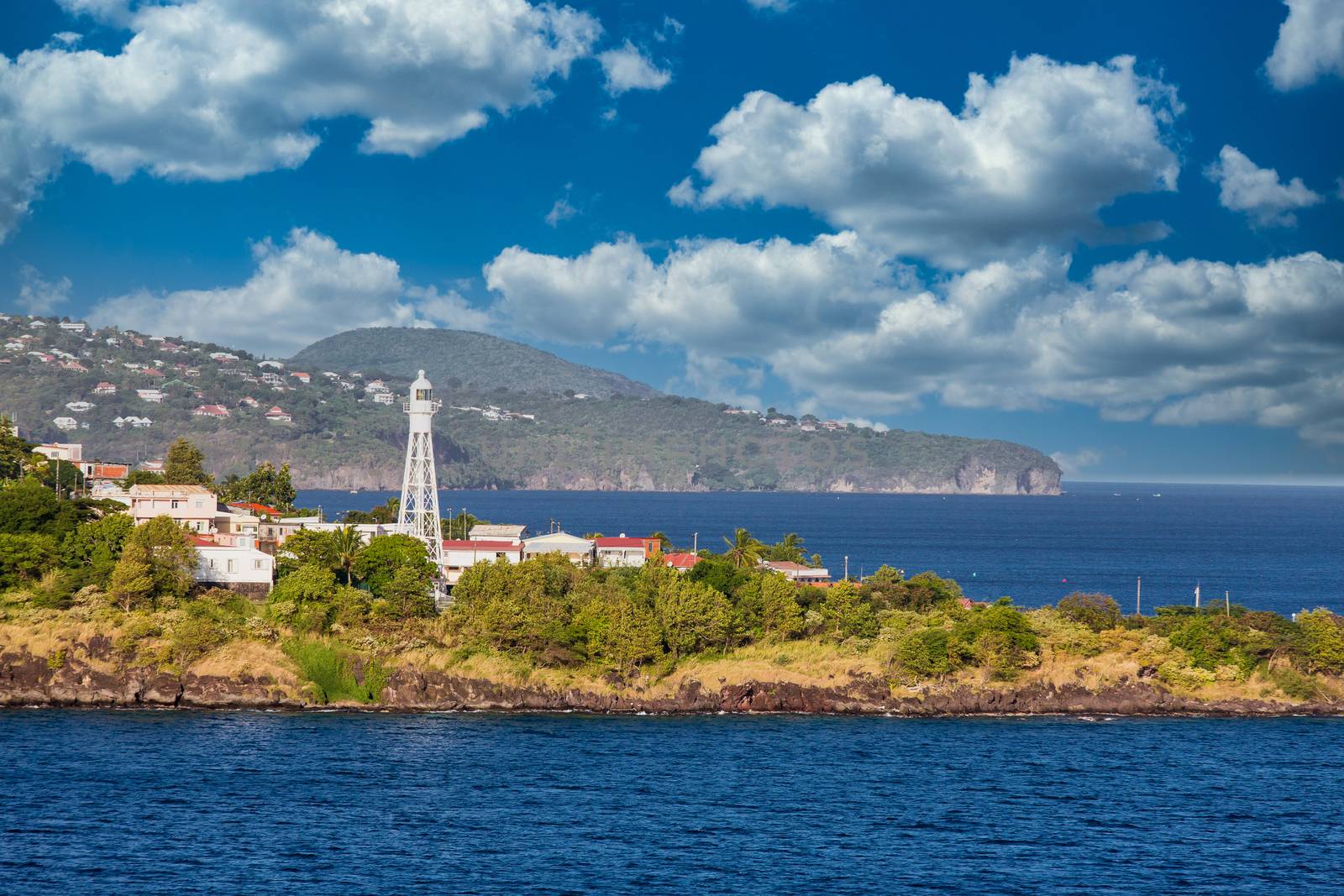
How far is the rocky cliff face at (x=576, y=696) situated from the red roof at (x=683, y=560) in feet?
74.2

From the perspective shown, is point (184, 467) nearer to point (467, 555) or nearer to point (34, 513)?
point (34, 513)

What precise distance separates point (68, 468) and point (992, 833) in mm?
84297

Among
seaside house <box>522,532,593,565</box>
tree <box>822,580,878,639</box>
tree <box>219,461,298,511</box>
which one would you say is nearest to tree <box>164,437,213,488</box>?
tree <box>219,461,298,511</box>

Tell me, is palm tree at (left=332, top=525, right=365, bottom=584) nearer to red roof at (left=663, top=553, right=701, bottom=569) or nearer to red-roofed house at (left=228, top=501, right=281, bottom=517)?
red-roofed house at (left=228, top=501, right=281, bottom=517)

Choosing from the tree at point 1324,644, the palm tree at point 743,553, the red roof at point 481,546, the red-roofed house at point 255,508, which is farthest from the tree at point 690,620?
the red-roofed house at point 255,508

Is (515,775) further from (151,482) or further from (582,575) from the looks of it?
(151,482)

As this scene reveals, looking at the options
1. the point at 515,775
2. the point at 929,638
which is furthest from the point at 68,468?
the point at 929,638

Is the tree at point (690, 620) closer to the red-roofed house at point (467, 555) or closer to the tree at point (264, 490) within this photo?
the red-roofed house at point (467, 555)

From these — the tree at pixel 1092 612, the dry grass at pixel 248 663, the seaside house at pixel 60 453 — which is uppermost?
the seaside house at pixel 60 453

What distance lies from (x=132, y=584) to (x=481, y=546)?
2603 cm

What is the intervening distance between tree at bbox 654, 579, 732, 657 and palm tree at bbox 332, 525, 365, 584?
2044cm

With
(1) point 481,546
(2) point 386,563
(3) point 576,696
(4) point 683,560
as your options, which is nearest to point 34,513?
(2) point 386,563

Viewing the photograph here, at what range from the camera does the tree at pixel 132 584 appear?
3078 inches

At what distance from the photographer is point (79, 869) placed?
4503cm
